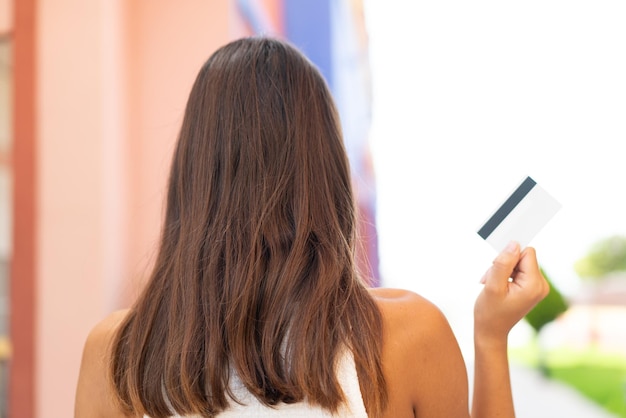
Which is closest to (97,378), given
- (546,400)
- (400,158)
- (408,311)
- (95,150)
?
(408,311)

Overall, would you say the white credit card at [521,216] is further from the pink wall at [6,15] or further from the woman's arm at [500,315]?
the pink wall at [6,15]

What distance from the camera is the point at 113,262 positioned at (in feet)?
5.83

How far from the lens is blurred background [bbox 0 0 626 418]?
5.83 ft

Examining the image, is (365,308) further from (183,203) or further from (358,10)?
(358,10)

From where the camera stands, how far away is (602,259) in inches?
74.1

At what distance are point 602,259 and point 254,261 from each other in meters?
1.35

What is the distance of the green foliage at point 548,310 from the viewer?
1.91 metres

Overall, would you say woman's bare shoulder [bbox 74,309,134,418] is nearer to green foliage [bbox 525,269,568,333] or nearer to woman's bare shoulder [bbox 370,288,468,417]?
woman's bare shoulder [bbox 370,288,468,417]

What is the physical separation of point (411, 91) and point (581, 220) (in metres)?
0.60

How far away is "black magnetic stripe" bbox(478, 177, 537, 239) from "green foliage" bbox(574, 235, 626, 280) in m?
1.07

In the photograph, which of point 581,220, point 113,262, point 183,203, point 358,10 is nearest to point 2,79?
point 113,262

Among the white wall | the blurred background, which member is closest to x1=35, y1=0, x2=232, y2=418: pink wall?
the blurred background

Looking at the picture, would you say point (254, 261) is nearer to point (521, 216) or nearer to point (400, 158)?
point (521, 216)

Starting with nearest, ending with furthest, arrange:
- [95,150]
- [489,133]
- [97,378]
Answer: [97,378] < [95,150] < [489,133]
